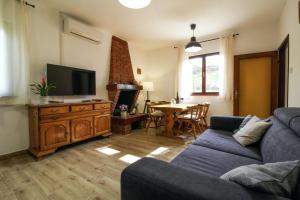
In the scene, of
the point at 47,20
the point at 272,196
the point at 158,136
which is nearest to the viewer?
the point at 272,196

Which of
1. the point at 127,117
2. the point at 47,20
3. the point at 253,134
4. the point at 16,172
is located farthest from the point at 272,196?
the point at 47,20

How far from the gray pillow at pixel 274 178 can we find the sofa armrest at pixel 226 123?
1.66m

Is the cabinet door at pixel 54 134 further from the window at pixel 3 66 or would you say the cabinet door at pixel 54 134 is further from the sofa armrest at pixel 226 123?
the sofa armrest at pixel 226 123

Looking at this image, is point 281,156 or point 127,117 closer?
point 281,156

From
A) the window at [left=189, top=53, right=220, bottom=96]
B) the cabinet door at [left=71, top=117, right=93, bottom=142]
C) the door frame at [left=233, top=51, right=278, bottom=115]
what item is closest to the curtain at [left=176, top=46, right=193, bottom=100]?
the window at [left=189, top=53, right=220, bottom=96]

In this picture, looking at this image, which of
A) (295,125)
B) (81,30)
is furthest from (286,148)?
(81,30)

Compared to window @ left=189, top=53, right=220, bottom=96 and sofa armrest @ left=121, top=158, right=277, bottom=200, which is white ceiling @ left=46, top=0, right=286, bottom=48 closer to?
window @ left=189, top=53, right=220, bottom=96

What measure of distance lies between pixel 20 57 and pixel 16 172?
173 centimetres

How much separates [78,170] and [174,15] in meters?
3.21

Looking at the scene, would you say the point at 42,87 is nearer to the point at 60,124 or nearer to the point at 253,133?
the point at 60,124

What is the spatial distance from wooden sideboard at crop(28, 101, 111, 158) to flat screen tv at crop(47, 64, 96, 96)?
0.45m

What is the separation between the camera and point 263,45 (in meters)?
3.78

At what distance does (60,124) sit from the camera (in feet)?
8.95

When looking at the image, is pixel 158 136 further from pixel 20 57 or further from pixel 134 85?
pixel 20 57
